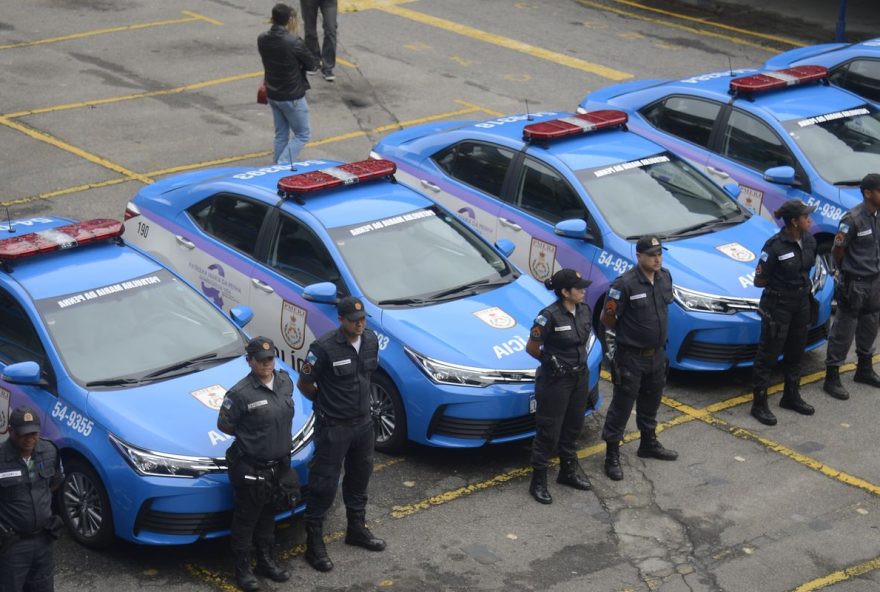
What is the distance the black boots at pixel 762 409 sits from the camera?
9828 mm

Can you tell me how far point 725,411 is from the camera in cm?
1007

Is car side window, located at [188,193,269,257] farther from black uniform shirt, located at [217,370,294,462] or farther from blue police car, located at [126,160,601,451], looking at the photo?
black uniform shirt, located at [217,370,294,462]

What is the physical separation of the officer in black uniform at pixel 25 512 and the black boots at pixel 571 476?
11.3ft

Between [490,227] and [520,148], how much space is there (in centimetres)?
72

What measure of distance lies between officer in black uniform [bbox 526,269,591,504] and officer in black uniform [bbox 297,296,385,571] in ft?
3.92

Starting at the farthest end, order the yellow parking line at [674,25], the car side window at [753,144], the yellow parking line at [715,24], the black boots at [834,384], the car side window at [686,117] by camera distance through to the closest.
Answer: the yellow parking line at [715,24] < the yellow parking line at [674,25] < the car side window at [686,117] < the car side window at [753,144] < the black boots at [834,384]

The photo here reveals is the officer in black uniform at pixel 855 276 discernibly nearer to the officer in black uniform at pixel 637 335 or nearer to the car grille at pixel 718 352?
the car grille at pixel 718 352

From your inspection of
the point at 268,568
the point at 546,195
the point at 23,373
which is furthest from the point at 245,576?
the point at 546,195

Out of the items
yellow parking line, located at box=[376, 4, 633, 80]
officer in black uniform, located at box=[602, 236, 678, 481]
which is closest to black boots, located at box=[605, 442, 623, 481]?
officer in black uniform, located at box=[602, 236, 678, 481]

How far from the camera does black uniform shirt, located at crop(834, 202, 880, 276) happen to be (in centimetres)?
1023

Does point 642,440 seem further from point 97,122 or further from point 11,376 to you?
point 97,122

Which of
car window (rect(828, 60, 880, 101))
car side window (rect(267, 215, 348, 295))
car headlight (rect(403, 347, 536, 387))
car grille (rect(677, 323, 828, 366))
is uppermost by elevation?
car window (rect(828, 60, 880, 101))

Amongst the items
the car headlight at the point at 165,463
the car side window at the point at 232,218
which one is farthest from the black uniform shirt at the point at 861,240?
the car headlight at the point at 165,463

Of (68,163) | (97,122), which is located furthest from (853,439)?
(97,122)
